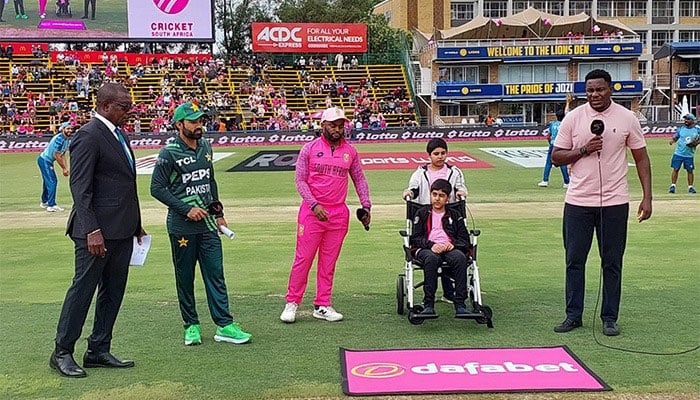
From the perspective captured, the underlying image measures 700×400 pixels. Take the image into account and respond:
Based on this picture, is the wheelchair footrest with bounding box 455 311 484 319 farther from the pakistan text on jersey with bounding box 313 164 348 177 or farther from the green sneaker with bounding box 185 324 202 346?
the green sneaker with bounding box 185 324 202 346

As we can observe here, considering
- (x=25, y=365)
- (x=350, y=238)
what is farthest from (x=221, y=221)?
(x=350, y=238)

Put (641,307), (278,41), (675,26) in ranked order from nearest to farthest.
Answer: (641,307), (278,41), (675,26)

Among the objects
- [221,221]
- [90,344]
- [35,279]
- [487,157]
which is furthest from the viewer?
[487,157]

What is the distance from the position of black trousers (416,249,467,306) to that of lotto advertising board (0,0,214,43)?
42.1m

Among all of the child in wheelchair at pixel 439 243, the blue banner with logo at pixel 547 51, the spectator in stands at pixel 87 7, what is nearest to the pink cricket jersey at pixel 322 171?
the child in wheelchair at pixel 439 243

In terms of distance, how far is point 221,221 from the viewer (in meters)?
6.05

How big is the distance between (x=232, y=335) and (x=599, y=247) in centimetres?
297

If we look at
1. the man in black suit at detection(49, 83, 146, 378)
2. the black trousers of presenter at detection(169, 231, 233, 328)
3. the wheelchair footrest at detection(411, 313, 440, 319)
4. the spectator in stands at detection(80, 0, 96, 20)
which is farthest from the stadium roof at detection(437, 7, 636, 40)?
the man in black suit at detection(49, 83, 146, 378)

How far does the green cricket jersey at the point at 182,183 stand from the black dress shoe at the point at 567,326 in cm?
282

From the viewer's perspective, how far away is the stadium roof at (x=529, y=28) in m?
58.8

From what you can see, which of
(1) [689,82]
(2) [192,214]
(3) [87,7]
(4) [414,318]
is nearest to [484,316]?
(4) [414,318]

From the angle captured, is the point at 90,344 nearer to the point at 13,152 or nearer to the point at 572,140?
the point at 572,140

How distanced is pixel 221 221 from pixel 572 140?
2.84 m

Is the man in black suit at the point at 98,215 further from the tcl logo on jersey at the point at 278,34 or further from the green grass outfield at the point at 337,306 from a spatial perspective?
the tcl logo on jersey at the point at 278,34
